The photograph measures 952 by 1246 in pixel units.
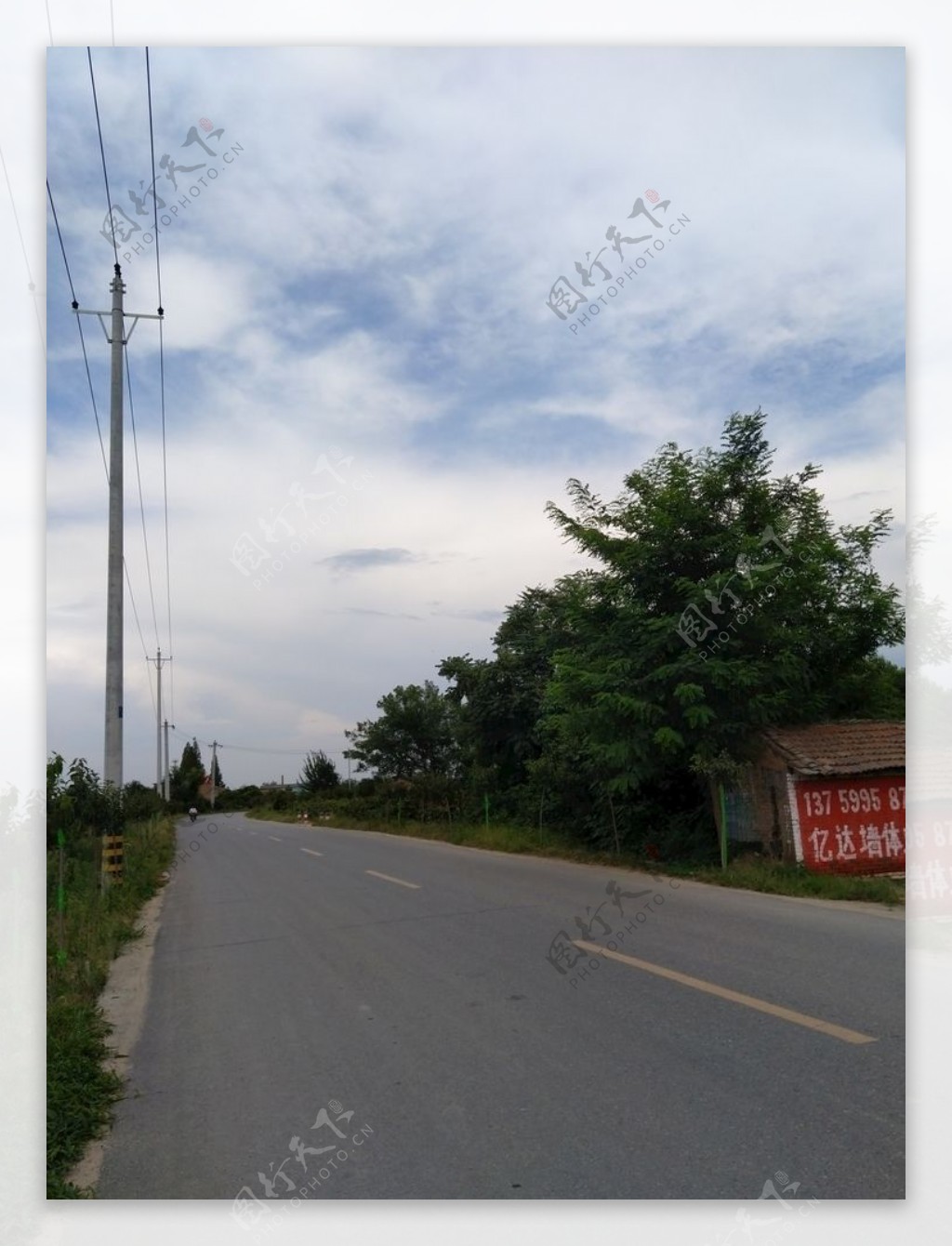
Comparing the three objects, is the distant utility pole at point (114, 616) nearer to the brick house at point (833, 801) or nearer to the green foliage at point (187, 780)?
the brick house at point (833, 801)

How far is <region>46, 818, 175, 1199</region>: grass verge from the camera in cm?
479

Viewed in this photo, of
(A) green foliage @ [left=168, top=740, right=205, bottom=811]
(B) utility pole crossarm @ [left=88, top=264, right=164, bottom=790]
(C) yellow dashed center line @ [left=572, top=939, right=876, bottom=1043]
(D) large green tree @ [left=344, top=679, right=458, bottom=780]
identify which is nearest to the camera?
(C) yellow dashed center line @ [left=572, top=939, right=876, bottom=1043]

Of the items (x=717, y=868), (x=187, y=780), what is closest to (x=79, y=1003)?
(x=717, y=868)

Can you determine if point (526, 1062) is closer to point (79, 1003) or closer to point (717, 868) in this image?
point (79, 1003)

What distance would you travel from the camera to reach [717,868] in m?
13.9

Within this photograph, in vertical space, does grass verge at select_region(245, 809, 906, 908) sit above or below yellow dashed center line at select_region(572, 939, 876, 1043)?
below

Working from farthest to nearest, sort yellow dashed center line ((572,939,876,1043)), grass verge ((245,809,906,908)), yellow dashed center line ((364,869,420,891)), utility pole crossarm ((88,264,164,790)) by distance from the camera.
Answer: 1. utility pole crossarm ((88,264,164,790))
2. yellow dashed center line ((364,869,420,891))
3. grass verge ((245,809,906,908))
4. yellow dashed center line ((572,939,876,1043))

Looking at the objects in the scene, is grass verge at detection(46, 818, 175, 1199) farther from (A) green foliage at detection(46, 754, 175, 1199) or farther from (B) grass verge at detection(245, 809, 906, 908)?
(B) grass verge at detection(245, 809, 906, 908)

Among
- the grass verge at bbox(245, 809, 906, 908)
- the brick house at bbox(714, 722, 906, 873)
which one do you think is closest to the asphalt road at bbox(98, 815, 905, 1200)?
the grass verge at bbox(245, 809, 906, 908)

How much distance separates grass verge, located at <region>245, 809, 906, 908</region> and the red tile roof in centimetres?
141

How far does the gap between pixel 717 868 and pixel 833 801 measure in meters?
1.86

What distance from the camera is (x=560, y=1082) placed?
502 cm

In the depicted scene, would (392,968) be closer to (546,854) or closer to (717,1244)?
(717,1244)

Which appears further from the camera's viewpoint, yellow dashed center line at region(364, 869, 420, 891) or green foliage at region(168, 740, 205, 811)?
green foliage at region(168, 740, 205, 811)
